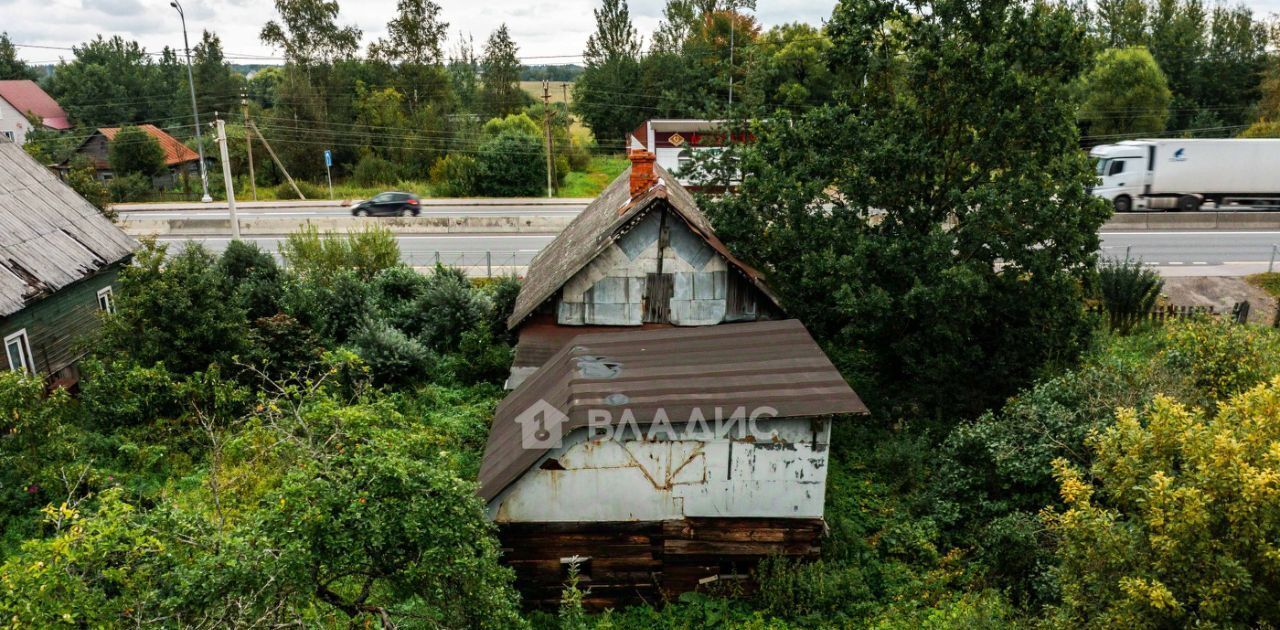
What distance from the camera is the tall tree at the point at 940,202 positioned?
1451 centimetres

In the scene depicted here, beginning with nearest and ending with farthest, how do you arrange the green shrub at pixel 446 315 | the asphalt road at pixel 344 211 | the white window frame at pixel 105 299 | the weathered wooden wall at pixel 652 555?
the weathered wooden wall at pixel 652 555 → the white window frame at pixel 105 299 → the green shrub at pixel 446 315 → the asphalt road at pixel 344 211

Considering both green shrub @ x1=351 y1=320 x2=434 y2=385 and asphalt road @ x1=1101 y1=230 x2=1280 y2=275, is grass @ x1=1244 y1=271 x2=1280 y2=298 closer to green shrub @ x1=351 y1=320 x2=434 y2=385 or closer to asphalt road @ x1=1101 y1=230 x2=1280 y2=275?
asphalt road @ x1=1101 y1=230 x2=1280 y2=275

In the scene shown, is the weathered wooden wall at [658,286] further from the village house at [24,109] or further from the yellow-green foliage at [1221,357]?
the village house at [24,109]

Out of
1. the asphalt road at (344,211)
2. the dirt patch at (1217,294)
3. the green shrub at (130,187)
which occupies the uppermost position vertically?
the green shrub at (130,187)

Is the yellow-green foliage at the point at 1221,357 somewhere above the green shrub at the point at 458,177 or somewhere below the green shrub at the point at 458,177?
below

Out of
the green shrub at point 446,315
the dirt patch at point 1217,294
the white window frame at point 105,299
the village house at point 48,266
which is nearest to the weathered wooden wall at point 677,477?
the green shrub at point 446,315

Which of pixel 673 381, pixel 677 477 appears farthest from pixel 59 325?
pixel 677 477

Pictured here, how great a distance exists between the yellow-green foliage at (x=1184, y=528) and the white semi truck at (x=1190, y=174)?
92.7 ft

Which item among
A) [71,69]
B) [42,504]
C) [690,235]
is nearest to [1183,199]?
[690,235]

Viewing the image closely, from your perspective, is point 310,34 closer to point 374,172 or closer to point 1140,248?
point 374,172

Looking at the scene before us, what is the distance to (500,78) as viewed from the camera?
197 feet

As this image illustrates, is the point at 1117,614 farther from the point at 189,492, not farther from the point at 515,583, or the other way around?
the point at 189,492

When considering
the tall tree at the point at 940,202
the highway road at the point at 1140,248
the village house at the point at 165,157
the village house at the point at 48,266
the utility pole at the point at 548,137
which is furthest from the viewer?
the village house at the point at 165,157

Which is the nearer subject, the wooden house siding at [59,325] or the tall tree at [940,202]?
the tall tree at [940,202]
